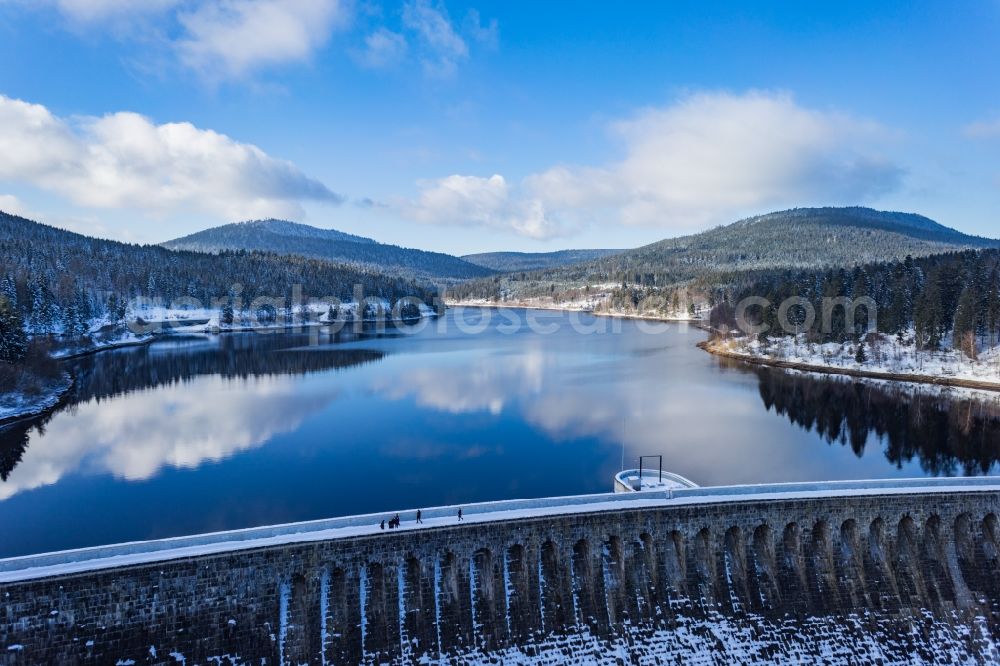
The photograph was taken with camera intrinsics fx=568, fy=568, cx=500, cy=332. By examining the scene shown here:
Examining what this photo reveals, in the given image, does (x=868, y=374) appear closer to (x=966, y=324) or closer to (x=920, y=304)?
(x=966, y=324)

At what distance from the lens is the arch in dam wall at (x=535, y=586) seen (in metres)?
17.6

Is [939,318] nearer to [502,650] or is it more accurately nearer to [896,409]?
[896,409]

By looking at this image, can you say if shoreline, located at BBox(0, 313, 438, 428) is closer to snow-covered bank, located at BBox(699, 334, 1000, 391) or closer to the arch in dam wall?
the arch in dam wall

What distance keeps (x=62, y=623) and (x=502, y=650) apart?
45.1 ft

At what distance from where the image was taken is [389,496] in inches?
1326

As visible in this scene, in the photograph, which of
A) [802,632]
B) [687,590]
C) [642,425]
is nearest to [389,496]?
[687,590]

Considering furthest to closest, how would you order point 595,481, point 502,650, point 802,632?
1. point 595,481
2. point 802,632
3. point 502,650

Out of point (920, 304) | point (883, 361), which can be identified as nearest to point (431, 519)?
point (883, 361)

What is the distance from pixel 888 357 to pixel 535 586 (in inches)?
2898

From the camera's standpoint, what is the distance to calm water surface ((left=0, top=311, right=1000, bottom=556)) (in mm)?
33438

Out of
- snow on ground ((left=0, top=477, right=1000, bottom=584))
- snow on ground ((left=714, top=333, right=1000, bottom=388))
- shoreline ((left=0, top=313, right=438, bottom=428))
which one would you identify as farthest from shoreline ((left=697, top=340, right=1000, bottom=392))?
shoreline ((left=0, top=313, right=438, bottom=428))

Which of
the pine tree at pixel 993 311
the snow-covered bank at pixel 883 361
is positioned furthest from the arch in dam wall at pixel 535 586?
the pine tree at pixel 993 311

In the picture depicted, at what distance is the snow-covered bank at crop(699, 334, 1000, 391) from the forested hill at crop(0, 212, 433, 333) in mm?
117030

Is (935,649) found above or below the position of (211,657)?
below
